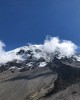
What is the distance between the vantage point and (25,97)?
313 feet

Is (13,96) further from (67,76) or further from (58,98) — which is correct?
(67,76)

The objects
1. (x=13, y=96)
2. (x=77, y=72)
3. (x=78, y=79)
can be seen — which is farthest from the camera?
(x=77, y=72)

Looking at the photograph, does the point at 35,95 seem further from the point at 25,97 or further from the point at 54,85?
the point at 54,85

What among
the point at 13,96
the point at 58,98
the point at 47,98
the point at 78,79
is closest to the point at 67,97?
the point at 58,98

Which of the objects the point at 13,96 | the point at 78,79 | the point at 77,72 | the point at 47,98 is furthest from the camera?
the point at 77,72

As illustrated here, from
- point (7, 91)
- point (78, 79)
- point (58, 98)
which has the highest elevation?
point (78, 79)

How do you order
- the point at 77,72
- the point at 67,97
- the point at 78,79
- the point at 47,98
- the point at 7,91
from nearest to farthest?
1. the point at 67,97
2. the point at 47,98
3. the point at 7,91
4. the point at 78,79
5. the point at 77,72

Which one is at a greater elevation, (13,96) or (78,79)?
(78,79)

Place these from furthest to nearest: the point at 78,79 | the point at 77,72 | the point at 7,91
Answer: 1. the point at 77,72
2. the point at 78,79
3. the point at 7,91

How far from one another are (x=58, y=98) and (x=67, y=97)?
2707mm

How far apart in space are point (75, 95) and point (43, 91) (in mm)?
17885

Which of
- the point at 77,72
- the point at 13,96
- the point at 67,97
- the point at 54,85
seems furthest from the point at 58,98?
the point at 77,72

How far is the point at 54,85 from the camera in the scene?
4560 inches

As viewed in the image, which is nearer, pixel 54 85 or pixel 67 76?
pixel 54 85
